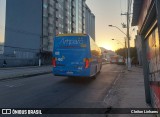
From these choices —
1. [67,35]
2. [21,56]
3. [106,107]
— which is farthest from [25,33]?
[106,107]

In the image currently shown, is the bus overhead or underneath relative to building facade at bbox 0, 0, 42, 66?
underneath

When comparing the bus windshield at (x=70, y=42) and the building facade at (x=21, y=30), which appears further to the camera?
the building facade at (x=21, y=30)

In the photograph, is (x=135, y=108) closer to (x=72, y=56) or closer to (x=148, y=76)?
(x=148, y=76)

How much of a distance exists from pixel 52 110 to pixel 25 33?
57.5 meters

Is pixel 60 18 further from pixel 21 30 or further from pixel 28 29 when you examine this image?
pixel 21 30

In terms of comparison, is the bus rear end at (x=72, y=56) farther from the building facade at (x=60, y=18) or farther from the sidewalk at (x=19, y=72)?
the building facade at (x=60, y=18)

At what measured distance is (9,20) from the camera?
59875 mm

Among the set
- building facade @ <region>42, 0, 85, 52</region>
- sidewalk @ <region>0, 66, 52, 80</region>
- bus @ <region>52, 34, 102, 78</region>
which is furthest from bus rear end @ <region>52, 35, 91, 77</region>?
building facade @ <region>42, 0, 85, 52</region>

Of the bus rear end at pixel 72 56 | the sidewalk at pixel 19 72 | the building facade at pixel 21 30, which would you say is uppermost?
the building facade at pixel 21 30

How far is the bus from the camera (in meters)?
15.4

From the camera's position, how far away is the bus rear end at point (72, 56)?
15.4 m

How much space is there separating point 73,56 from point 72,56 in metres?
0.07

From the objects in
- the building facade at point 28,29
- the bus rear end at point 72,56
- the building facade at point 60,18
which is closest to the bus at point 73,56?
the bus rear end at point 72,56

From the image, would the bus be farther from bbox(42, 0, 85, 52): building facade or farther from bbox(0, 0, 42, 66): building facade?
bbox(42, 0, 85, 52): building facade
